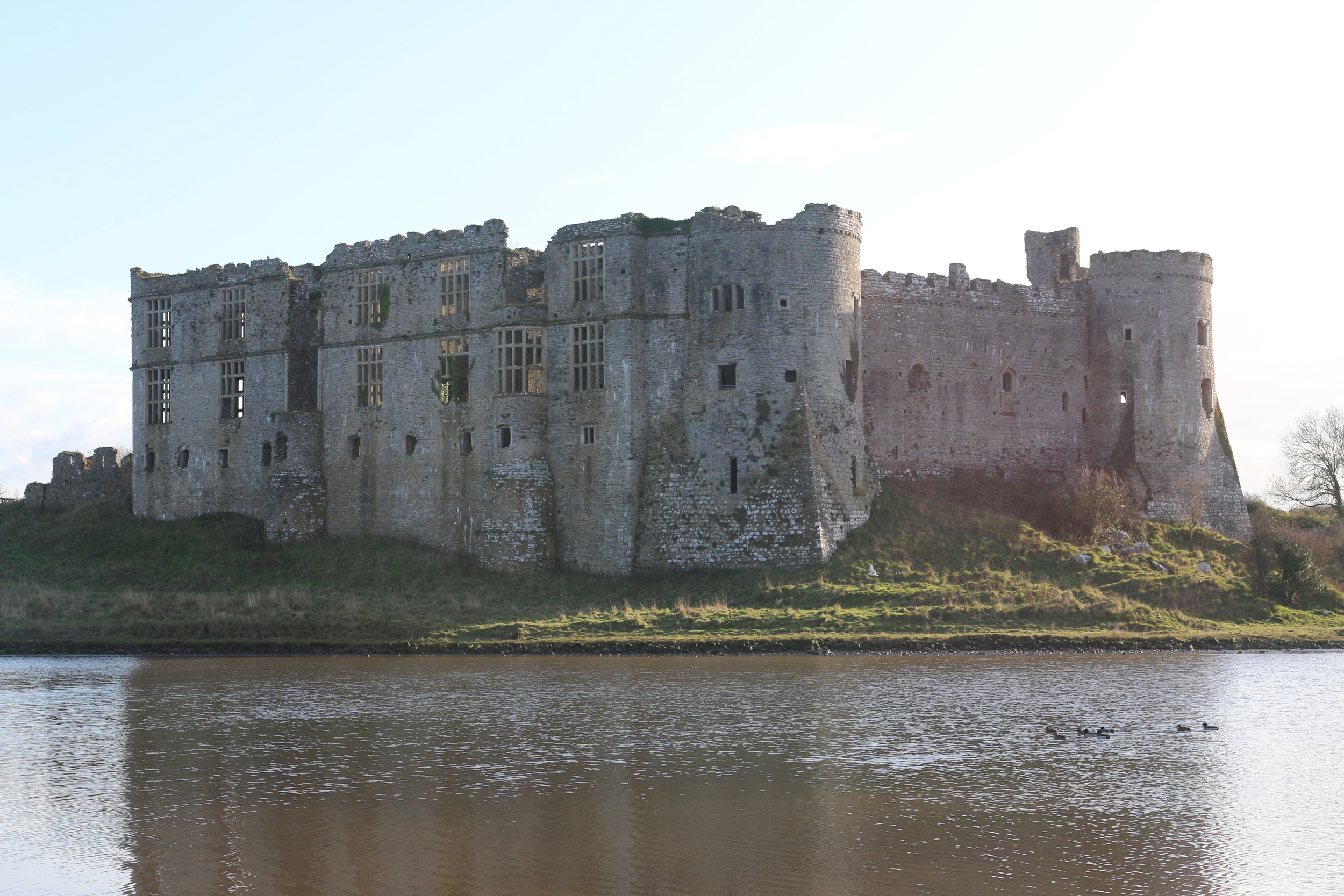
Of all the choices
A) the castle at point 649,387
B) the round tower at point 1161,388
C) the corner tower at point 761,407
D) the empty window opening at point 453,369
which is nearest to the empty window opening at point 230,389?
the castle at point 649,387

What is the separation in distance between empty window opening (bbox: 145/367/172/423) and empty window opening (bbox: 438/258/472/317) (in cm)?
1304

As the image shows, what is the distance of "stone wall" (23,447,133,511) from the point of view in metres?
56.2

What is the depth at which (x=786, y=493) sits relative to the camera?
41125 mm

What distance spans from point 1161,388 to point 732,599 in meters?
19.0

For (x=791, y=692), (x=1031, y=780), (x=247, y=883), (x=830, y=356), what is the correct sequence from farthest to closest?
1. (x=830, y=356)
2. (x=791, y=692)
3. (x=1031, y=780)
4. (x=247, y=883)

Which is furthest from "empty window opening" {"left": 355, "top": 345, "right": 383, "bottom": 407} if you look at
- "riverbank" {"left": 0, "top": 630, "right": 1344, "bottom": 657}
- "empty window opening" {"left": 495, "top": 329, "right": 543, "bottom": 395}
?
"riverbank" {"left": 0, "top": 630, "right": 1344, "bottom": 657}

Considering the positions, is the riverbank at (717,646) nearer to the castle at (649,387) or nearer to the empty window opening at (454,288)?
the castle at (649,387)

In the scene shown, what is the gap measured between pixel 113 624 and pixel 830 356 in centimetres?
2173

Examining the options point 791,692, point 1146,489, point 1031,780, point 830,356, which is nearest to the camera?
point 1031,780

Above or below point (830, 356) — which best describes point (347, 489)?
below

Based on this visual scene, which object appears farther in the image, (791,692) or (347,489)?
(347,489)

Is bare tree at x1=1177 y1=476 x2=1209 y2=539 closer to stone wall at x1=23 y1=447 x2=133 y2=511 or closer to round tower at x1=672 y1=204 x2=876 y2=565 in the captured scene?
round tower at x1=672 y1=204 x2=876 y2=565

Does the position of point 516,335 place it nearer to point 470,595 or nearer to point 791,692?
point 470,595

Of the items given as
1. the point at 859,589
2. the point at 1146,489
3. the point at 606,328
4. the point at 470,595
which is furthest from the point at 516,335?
the point at 1146,489
